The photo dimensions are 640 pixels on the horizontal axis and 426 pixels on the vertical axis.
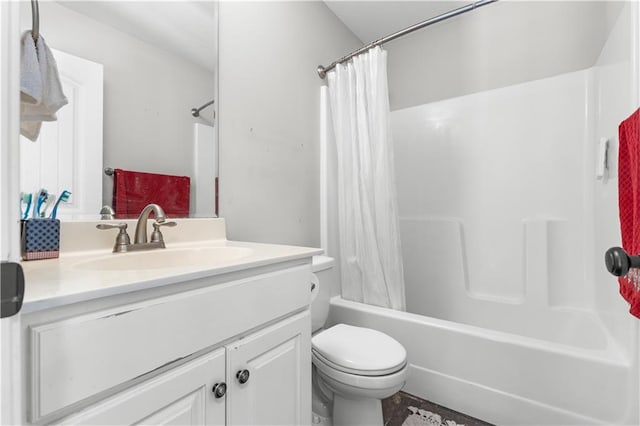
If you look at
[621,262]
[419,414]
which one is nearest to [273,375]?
[621,262]

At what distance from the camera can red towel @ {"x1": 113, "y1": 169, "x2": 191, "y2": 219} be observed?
0.99 meters

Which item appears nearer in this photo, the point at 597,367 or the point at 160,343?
the point at 160,343

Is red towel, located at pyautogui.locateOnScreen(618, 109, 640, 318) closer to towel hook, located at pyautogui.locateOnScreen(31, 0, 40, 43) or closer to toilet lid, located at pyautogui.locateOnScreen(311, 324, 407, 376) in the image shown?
toilet lid, located at pyautogui.locateOnScreen(311, 324, 407, 376)

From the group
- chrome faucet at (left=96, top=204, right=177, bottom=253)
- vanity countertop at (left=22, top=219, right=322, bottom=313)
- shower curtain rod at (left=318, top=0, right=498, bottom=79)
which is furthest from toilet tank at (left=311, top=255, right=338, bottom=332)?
shower curtain rod at (left=318, top=0, right=498, bottom=79)

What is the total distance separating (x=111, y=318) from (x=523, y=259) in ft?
6.68

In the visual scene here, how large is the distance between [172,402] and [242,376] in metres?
0.16

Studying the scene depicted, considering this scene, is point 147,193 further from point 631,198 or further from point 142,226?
point 631,198

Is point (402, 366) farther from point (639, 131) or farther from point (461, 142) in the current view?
point (461, 142)

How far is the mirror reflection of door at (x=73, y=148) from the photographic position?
32.2 inches

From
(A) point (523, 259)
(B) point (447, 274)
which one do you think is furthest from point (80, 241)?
(A) point (523, 259)

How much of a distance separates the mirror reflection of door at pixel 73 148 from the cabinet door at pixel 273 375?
0.66m

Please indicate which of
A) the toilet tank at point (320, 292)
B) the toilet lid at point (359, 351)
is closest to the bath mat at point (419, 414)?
the toilet lid at point (359, 351)

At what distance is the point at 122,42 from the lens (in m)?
1.01

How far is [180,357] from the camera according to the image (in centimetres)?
58
